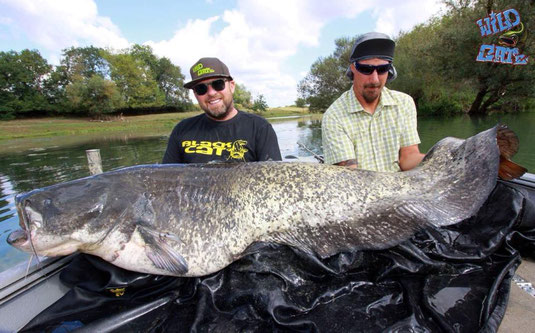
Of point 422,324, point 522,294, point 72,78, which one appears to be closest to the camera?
point 422,324

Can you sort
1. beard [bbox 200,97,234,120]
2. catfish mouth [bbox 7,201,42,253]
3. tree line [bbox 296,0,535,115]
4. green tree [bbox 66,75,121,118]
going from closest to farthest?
catfish mouth [bbox 7,201,42,253], beard [bbox 200,97,234,120], tree line [bbox 296,0,535,115], green tree [bbox 66,75,121,118]

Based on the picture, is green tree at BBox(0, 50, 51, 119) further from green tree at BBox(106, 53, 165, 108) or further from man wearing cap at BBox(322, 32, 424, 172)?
man wearing cap at BBox(322, 32, 424, 172)

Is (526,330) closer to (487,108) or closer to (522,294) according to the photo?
(522,294)

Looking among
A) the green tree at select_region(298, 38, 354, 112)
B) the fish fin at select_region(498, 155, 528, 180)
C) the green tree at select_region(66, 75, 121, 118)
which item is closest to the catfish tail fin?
the fish fin at select_region(498, 155, 528, 180)

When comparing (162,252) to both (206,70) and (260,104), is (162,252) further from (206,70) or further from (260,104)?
(260,104)

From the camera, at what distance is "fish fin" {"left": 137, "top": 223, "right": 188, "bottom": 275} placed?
6.47 feet

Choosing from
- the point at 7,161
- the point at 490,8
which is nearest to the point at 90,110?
the point at 7,161

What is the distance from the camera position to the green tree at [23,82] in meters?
46.7

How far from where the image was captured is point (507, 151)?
6.81 feet

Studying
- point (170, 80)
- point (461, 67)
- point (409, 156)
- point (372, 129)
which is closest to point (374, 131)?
point (372, 129)

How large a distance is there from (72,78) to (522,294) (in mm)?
64971

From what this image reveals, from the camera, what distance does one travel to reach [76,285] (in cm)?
201

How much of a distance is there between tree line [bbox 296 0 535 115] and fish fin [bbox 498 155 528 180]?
77.1ft

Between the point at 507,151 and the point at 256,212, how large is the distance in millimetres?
1960
